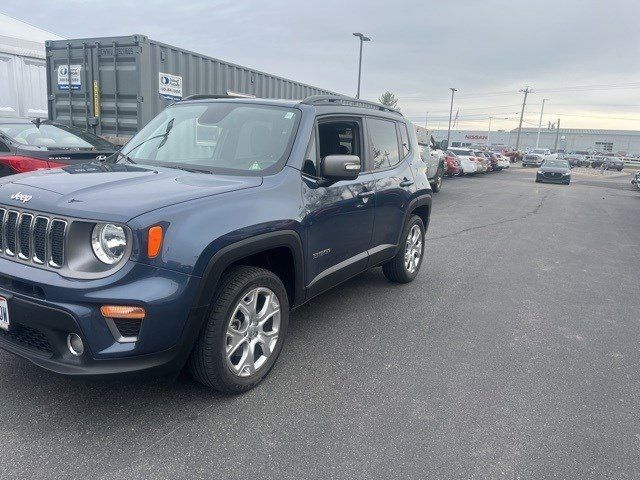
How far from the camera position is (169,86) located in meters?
9.62

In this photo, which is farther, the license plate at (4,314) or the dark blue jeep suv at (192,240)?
the license plate at (4,314)

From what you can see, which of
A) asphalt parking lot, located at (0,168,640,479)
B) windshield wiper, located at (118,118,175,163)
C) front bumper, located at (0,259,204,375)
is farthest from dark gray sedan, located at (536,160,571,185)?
front bumper, located at (0,259,204,375)

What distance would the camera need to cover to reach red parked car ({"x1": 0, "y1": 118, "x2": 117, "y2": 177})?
606cm

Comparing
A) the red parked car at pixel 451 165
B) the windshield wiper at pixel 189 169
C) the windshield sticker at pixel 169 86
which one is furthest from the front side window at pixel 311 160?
the red parked car at pixel 451 165

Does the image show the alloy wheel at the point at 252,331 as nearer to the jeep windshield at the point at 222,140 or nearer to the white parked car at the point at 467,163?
the jeep windshield at the point at 222,140

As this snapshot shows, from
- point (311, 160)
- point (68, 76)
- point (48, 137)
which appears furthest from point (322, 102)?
point (68, 76)

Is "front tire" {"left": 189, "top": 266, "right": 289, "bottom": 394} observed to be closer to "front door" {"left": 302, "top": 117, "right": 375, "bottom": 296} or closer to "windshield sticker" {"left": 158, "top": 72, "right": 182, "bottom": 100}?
"front door" {"left": 302, "top": 117, "right": 375, "bottom": 296}

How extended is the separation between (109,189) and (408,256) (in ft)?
11.5

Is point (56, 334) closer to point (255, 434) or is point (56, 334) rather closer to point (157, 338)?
point (157, 338)

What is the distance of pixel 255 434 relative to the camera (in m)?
2.79

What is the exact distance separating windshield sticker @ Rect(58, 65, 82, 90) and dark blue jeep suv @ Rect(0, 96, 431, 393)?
21.2 ft

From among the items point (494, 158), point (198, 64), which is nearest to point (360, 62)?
point (494, 158)

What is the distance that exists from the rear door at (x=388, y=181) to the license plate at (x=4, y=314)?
2845 mm

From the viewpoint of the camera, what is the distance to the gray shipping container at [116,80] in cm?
910
